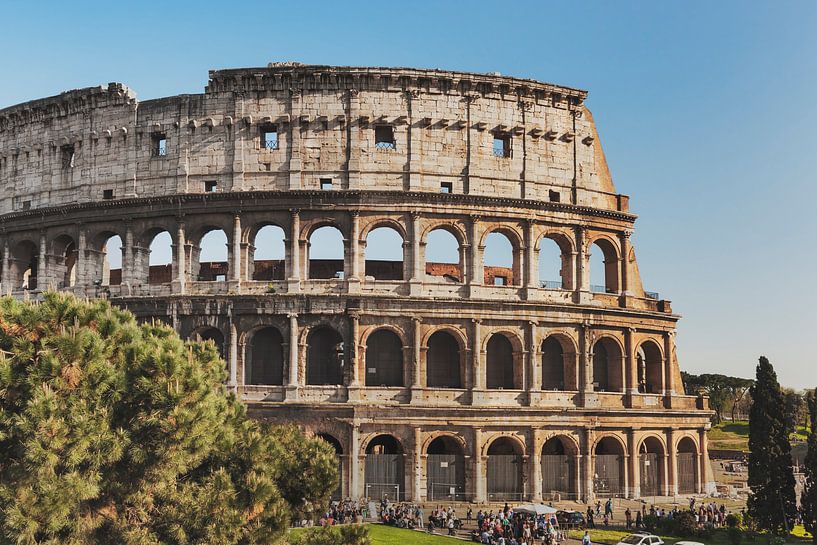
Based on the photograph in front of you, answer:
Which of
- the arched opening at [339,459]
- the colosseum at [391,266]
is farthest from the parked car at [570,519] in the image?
the arched opening at [339,459]

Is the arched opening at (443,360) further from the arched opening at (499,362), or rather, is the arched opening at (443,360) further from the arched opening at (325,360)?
the arched opening at (325,360)

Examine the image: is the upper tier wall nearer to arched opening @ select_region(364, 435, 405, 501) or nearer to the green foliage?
arched opening @ select_region(364, 435, 405, 501)

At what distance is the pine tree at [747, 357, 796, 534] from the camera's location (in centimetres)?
3334

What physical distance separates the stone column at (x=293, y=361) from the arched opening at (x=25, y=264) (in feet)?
47.4

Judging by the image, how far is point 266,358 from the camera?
36.7 metres

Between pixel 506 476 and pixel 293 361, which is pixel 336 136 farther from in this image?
pixel 506 476

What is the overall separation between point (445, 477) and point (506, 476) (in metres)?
2.96

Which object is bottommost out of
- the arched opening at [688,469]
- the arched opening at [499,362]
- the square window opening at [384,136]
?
the arched opening at [688,469]

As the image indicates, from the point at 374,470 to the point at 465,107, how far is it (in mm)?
17649

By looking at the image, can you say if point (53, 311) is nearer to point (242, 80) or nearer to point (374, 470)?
point (374, 470)

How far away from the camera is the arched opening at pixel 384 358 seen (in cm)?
3619

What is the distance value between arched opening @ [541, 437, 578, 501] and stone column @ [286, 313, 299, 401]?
12.2 m

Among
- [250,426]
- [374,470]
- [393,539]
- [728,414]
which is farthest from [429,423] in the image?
[728,414]

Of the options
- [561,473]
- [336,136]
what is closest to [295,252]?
[336,136]
